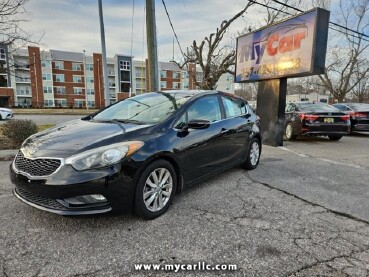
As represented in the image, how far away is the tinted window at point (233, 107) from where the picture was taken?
4746 mm

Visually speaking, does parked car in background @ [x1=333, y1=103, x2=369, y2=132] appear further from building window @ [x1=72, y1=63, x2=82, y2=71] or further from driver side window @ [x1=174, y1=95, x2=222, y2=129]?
building window @ [x1=72, y1=63, x2=82, y2=71]

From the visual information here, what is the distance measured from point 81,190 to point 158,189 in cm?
91

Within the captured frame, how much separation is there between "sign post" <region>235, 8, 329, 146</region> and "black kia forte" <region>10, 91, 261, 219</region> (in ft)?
13.8

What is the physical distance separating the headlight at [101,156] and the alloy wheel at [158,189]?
449 mm

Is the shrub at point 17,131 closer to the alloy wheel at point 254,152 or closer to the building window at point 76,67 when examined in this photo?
the alloy wheel at point 254,152

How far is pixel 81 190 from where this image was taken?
2598mm

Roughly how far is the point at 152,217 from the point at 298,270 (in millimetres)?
1601

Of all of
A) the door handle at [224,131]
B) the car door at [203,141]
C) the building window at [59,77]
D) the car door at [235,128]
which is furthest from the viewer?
the building window at [59,77]

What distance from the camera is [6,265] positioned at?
225 centimetres

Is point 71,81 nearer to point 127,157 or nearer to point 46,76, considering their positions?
point 46,76

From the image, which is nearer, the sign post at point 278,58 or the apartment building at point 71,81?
the sign post at point 278,58

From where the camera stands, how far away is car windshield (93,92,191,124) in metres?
3.63

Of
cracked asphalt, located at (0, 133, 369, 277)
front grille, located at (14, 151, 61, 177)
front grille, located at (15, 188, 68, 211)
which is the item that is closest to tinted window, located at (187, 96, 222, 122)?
cracked asphalt, located at (0, 133, 369, 277)

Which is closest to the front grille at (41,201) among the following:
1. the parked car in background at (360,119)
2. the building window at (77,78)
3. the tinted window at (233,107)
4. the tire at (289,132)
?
the tinted window at (233,107)
